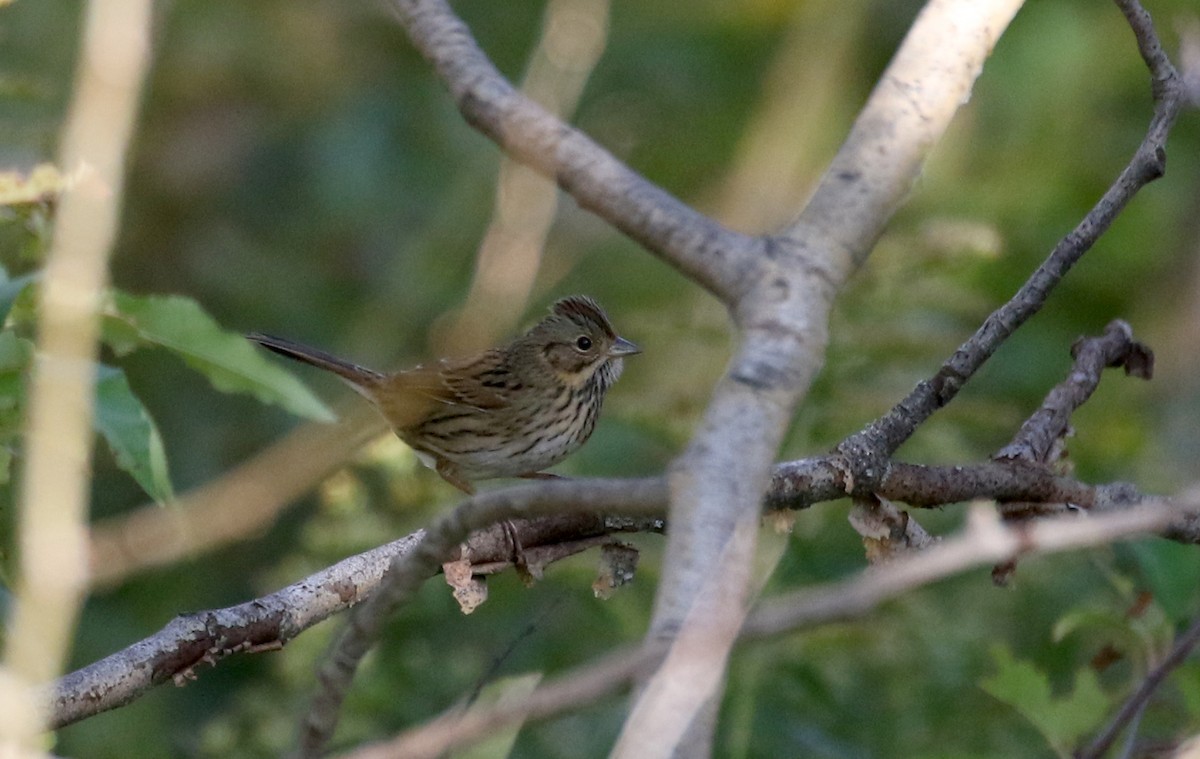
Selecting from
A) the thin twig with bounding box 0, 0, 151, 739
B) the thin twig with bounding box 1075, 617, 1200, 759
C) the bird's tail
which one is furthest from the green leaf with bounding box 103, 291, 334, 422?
the bird's tail

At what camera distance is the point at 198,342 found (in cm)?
254

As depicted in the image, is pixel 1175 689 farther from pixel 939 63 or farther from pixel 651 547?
pixel 939 63

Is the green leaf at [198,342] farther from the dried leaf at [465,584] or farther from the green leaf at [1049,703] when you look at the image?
the green leaf at [1049,703]

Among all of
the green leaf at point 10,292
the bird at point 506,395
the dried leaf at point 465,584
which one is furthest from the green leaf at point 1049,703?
the bird at point 506,395

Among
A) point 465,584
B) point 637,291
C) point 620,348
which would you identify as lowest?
point 465,584

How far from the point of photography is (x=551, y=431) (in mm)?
4555

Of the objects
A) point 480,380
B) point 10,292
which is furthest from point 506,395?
point 10,292

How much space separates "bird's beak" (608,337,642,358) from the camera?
4.73 metres

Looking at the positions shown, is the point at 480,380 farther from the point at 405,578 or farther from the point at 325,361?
the point at 405,578

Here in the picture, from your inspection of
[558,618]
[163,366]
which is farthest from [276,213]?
[558,618]

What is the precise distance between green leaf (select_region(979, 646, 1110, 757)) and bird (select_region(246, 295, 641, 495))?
1.92m

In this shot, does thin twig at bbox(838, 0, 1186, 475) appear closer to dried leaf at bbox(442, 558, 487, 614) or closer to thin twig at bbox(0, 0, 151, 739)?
dried leaf at bbox(442, 558, 487, 614)

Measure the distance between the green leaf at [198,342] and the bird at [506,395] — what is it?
5.70 feet

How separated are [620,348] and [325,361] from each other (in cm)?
88
